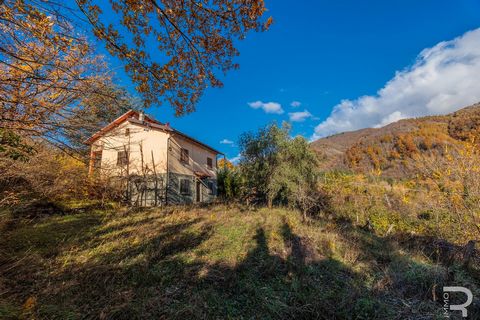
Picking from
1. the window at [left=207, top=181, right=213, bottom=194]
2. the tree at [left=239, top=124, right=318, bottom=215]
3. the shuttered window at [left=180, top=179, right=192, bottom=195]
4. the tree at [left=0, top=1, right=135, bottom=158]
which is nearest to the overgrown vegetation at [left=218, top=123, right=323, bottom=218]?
the tree at [left=239, top=124, right=318, bottom=215]

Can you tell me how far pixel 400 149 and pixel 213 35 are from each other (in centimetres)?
3178

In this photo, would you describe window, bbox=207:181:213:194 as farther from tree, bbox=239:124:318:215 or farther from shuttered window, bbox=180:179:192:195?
tree, bbox=239:124:318:215

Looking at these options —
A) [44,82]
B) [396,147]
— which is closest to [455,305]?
[44,82]

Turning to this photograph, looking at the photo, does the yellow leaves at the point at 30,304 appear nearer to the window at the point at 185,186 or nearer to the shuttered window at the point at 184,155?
the window at the point at 185,186

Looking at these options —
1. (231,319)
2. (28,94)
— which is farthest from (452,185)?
(28,94)

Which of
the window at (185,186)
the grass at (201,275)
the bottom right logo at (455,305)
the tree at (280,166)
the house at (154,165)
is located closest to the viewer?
the grass at (201,275)

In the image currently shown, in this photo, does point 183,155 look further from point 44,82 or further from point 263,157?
point 44,82

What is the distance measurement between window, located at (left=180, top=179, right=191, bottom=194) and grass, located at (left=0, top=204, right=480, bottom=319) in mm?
8696

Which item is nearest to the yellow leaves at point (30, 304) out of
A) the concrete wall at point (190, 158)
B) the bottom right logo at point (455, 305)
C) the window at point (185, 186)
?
the bottom right logo at point (455, 305)

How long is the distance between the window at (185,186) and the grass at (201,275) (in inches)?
342

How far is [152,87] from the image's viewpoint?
4480 millimetres

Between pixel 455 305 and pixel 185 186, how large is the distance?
49.9 ft

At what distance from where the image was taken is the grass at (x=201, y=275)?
12.0 feet

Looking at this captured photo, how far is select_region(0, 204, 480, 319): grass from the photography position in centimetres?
364
